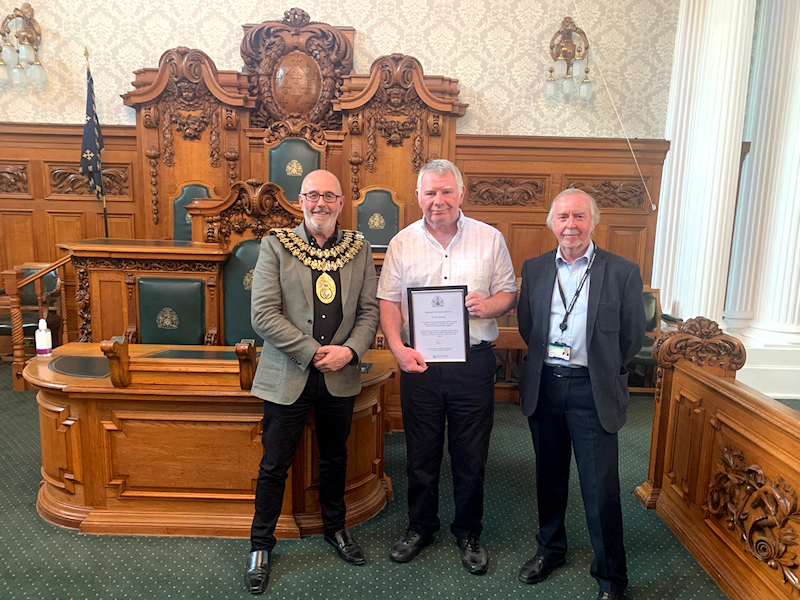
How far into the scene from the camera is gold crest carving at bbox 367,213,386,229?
18.7 ft

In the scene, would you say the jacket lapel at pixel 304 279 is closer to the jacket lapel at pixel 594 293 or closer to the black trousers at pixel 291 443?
the black trousers at pixel 291 443

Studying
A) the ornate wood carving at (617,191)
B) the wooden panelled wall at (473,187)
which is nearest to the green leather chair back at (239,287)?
the wooden panelled wall at (473,187)

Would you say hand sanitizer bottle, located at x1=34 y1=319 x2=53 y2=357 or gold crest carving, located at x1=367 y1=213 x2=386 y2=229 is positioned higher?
gold crest carving, located at x1=367 y1=213 x2=386 y2=229

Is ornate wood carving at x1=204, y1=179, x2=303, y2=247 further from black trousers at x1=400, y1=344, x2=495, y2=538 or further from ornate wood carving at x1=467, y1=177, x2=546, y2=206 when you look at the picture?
ornate wood carving at x1=467, y1=177, x2=546, y2=206

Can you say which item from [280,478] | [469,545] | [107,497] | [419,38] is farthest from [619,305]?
[419,38]

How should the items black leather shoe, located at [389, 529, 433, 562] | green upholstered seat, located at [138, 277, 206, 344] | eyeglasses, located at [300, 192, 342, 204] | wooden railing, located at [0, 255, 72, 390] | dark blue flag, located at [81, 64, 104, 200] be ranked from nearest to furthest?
eyeglasses, located at [300, 192, 342, 204], black leather shoe, located at [389, 529, 433, 562], green upholstered seat, located at [138, 277, 206, 344], wooden railing, located at [0, 255, 72, 390], dark blue flag, located at [81, 64, 104, 200]

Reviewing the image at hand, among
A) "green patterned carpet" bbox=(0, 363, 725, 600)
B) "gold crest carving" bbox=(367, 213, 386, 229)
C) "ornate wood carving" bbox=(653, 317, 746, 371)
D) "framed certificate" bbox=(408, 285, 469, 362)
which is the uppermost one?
"gold crest carving" bbox=(367, 213, 386, 229)

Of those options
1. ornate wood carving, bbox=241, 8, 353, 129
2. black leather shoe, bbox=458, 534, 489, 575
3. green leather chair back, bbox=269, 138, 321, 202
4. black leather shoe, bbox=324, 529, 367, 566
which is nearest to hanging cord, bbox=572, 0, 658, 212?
ornate wood carving, bbox=241, 8, 353, 129

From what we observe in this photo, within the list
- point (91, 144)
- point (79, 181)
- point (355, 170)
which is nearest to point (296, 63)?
point (355, 170)

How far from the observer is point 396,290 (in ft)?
7.61

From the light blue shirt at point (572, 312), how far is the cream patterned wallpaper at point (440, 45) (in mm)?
4294

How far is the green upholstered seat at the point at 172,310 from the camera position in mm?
3592

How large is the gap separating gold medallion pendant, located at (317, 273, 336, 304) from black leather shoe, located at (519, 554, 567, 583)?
1.39 metres

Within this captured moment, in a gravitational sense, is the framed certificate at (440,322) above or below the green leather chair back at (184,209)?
below
